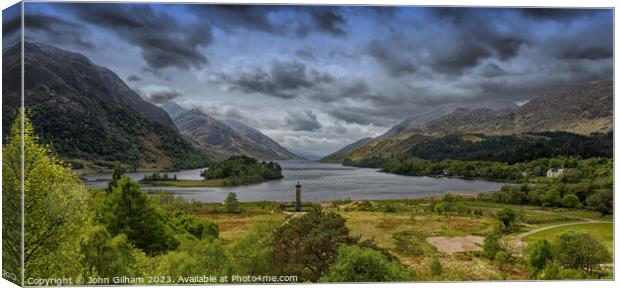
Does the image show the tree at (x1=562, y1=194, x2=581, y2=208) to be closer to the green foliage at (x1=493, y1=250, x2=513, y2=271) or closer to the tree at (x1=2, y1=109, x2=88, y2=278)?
the green foliage at (x1=493, y1=250, x2=513, y2=271)

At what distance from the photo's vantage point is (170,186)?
1386 cm

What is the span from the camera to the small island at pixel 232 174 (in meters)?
14.0

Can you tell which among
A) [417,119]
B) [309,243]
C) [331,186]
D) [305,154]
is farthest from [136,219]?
[417,119]

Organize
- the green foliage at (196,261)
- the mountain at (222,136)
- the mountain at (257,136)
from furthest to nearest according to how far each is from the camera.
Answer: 1. the mountain at (257,136)
2. the mountain at (222,136)
3. the green foliage at (196,261)

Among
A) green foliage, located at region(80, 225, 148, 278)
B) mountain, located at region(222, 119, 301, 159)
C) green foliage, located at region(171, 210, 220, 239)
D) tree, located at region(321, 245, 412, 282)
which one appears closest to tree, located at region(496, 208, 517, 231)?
tree, located at region(321, 245, 412, 282)

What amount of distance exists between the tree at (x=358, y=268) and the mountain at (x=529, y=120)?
9.44ft

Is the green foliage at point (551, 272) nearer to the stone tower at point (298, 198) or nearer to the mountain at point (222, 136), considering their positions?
the stone tower at point (298, 198)

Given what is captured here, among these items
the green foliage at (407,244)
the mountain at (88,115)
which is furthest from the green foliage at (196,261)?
the green foliage at (407,244)

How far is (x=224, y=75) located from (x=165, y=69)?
143 centimetres

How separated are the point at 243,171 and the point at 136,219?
284 cm

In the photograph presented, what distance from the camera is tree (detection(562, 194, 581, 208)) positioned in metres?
14.0

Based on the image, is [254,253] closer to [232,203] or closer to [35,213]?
[232,203]

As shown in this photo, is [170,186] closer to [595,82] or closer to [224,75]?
[224,75]

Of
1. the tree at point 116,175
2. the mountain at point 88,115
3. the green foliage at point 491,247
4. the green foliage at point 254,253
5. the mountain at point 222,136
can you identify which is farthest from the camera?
the mountain at point 222,136
